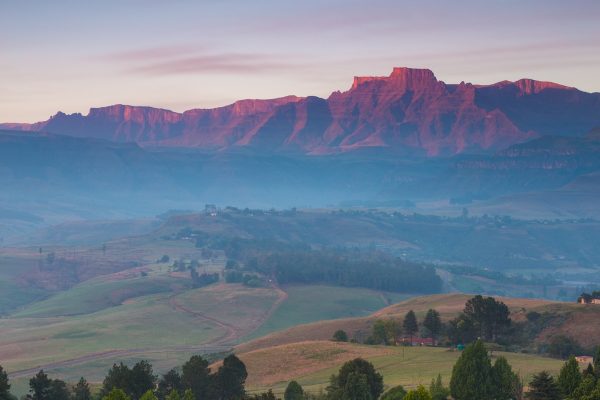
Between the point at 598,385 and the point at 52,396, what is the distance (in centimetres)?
5588

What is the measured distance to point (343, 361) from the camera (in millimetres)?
124000

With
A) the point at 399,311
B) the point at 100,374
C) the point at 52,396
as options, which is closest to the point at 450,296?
the point at 399,311

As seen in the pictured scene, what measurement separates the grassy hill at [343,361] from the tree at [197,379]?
7940 millimetres

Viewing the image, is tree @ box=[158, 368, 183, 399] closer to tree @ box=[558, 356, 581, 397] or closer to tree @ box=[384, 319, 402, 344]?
tree @ box=[384, 319, 402, 344]

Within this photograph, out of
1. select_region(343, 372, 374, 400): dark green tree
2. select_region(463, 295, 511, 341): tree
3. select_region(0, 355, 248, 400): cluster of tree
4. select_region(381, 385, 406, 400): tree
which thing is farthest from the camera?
select_region(463, 295, 511, 341): tree

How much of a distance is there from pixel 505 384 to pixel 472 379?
324 centimetres

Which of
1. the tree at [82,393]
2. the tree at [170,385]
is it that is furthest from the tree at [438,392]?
the tree at [82,393]

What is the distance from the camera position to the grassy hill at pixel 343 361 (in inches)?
4145

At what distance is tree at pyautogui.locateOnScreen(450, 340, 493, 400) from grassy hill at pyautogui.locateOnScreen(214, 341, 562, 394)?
11.4m

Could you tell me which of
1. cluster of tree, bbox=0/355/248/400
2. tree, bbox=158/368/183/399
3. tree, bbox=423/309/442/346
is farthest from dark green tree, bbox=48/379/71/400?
tree, bbox=423/309/442/346

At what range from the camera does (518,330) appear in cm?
14225

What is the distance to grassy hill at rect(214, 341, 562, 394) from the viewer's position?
105m

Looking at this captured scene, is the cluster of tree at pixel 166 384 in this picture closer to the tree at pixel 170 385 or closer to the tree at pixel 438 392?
the tree at pixel 170 385

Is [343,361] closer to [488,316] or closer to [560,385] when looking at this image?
[488,316]
